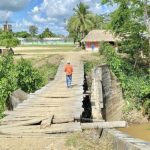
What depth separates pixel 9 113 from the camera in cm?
1662

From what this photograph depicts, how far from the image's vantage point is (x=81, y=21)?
86.6 metres

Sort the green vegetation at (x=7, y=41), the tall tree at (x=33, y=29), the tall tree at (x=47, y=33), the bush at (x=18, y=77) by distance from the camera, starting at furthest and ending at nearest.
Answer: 1. the tall tree at (x=33, y=29)
2. the tall tree at (x=47, y=33)
3. the green vegetation at (x=7, y=41)
4. the bush at (x=18, y=77)

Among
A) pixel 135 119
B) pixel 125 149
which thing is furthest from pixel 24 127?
pixel 135 119

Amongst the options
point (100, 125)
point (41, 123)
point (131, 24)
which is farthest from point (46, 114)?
point (131, 24)

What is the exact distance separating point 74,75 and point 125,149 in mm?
19360

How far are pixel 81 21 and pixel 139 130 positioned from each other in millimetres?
60540

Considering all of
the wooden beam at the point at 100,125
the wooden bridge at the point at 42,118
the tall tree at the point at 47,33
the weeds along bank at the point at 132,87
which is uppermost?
the tall tree at the point at 47,33

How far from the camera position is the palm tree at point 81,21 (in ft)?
283

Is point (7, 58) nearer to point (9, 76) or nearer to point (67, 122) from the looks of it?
point (9, 76)

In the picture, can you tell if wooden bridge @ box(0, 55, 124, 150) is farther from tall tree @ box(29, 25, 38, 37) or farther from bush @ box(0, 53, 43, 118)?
tall tree @ box(29, 25, 38, 37)

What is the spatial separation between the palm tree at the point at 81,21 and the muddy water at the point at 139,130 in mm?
57900

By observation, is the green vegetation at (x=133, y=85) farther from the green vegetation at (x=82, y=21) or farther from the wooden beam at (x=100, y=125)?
the green vegetation at (x=82, y=21)

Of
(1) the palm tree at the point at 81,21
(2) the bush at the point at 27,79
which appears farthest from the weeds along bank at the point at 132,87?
(1) the palm tree at the point at 81,21

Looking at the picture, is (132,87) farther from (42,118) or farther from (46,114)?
(42,118)
